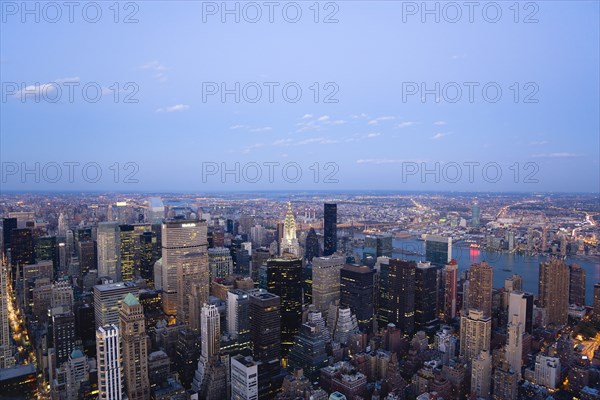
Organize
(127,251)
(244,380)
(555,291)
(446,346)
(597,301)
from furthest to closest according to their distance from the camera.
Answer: (127,251)
(555,291)
(597,301)
(446,346)
(244,380)

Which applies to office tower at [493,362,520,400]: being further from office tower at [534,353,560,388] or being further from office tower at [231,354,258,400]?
office tower at [231,354,258,400]

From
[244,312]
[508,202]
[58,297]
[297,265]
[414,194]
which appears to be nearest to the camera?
[244,312]

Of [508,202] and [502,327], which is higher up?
[508,202]

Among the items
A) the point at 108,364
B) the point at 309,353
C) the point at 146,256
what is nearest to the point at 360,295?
the point at 309,353

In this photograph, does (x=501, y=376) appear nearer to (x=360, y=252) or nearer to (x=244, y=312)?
(x=244, y=312)

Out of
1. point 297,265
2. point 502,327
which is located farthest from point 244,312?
point 502,327

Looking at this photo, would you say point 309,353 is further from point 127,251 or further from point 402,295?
point 127,251

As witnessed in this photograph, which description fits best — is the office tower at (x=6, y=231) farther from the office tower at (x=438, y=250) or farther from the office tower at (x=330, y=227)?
the office tower at (x=438, y=250)
